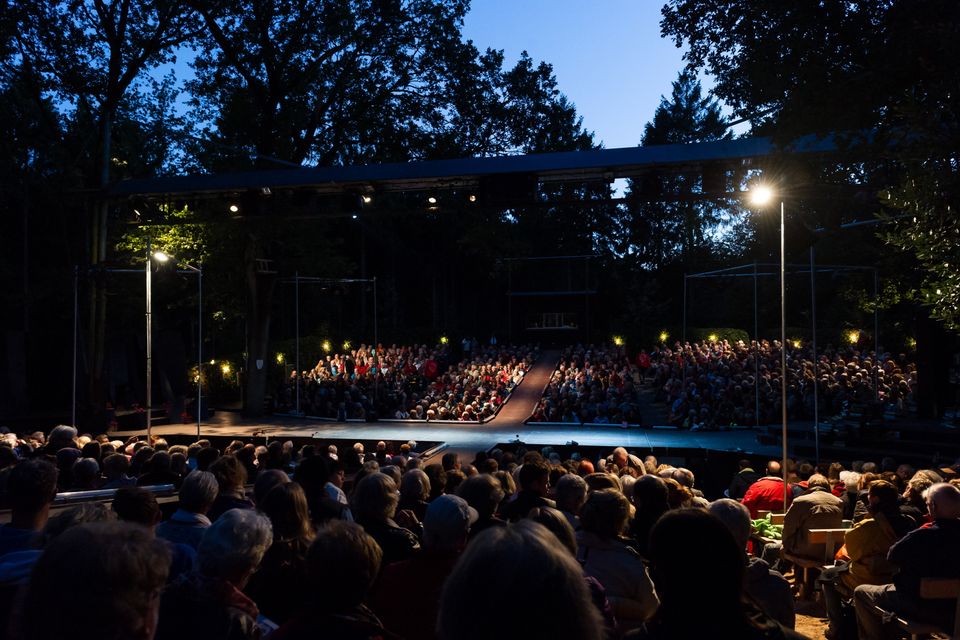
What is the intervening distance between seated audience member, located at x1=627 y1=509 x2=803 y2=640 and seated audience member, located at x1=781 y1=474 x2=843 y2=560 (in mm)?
4360

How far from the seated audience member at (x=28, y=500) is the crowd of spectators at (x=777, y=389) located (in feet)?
47.5

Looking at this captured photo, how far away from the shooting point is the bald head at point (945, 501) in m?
4.02

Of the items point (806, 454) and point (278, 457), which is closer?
point (278, 457)

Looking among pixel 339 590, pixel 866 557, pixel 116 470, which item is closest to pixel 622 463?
pixel 866 557

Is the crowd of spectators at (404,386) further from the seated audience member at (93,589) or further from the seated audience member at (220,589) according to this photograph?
the seated audience member at (93,589)

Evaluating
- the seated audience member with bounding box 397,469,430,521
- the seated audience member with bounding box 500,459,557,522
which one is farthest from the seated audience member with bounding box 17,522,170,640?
the seated audience member with bounding box 397,469,430,521

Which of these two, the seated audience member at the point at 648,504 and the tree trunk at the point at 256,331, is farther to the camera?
the tree trunk at the point at 256,331

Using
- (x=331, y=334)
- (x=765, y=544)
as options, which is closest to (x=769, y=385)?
(x=765, y=544)

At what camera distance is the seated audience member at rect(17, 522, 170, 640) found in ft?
4.56

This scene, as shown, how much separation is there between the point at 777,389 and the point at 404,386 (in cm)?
1073

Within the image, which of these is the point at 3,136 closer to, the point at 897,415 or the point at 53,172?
the point at 53,172

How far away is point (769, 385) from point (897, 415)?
10.4 feet

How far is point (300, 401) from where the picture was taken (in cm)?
2275

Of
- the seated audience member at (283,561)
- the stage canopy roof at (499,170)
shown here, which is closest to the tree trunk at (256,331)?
the stage canopy roof at (499,170)
